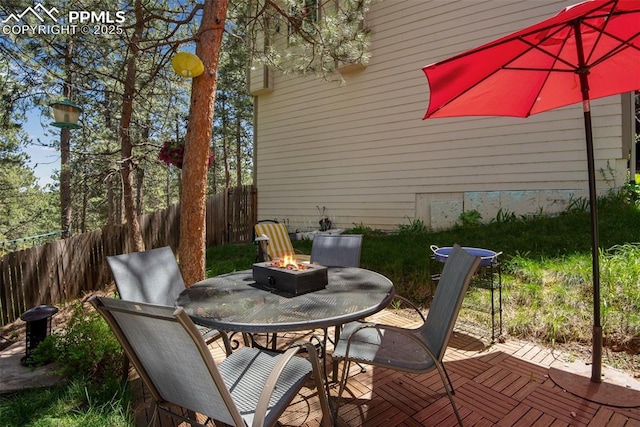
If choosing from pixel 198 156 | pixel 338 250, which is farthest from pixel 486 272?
pixel 198 156

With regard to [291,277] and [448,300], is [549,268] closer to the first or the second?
[448,300]

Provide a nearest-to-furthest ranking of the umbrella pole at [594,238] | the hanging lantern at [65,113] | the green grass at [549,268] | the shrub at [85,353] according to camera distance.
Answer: the umbrella pole at [594,238] < the shrub at [85,353] < the green grass at [549,268] < the hanging lantern at [65,113]

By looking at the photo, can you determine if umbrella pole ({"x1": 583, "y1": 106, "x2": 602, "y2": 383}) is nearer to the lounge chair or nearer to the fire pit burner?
the fire pit burner

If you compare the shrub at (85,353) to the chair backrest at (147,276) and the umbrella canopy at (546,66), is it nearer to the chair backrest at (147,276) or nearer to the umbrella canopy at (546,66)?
the chair backrest at (147,276)

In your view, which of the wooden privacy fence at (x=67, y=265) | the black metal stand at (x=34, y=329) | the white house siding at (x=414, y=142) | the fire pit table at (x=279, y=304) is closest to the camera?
the fire pit table at (x=279, y=304)

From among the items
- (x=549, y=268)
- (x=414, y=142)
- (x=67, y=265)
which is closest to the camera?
(x=549, y=268)

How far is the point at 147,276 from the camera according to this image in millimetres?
2338

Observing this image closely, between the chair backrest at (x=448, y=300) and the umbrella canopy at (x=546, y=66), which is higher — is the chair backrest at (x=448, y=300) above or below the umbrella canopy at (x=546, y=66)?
below

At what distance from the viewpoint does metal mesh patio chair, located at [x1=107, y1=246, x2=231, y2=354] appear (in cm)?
214

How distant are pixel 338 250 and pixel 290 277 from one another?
1213 mm

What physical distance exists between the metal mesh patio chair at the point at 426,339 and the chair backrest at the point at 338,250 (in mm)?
1021

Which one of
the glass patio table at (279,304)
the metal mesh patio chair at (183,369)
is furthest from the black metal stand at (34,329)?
the metal mesh patio chair at (183,369)

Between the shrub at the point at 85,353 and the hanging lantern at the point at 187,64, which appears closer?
the shrub at the point at 85,353

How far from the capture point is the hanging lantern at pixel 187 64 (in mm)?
3047
